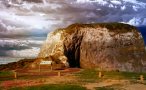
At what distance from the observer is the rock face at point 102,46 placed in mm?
45219

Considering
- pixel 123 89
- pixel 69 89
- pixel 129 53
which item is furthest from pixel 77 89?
pixel 129 53

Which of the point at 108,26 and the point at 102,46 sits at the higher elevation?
the point at 108,26

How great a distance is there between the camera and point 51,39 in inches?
2034

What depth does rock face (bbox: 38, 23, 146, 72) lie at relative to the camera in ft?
148

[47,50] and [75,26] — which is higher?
[75,26]

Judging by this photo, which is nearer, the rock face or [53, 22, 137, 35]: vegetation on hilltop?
the rock face

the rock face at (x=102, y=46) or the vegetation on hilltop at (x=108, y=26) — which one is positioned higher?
the vegetation on hilltop at (x=108, y=26)

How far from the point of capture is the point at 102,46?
47688 mm

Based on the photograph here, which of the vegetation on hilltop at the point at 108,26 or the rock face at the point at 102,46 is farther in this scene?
the vegetation on hilltop at the point at 108,26

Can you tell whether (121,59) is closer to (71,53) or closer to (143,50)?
(143,50)

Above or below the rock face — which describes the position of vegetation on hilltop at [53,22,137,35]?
above

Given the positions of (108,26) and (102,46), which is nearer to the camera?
(102,46)

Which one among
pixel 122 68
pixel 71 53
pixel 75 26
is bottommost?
pixel 122 68

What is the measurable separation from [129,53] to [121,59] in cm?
295
